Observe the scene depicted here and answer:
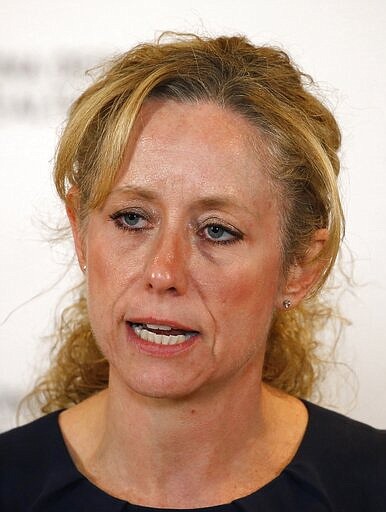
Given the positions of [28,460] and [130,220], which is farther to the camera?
[28,460]

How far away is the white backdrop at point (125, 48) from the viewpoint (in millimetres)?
2174

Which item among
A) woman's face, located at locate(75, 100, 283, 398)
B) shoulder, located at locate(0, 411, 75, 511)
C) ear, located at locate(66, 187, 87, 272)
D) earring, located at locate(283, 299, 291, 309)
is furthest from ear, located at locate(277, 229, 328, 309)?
shoulder, located at locate(0, 411, 75, 511)

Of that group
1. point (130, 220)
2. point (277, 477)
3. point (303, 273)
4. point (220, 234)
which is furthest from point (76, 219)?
point (277, 477)

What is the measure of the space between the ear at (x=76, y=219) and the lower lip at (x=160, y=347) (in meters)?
0.22

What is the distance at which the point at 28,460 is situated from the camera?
70.4 inches

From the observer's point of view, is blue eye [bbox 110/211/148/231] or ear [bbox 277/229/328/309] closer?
blue eye [bbox 110/211/148/231]

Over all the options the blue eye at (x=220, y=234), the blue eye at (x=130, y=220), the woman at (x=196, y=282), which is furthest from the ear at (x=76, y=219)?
the blue eye at (x=220, y=234)

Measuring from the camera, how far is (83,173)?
5.61 feet

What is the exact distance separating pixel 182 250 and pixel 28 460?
0.51 meters

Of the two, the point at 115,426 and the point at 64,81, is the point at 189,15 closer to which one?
the point at 64,81

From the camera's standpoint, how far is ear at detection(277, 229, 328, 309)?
174cm

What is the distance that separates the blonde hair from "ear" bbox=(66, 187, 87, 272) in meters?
0.02

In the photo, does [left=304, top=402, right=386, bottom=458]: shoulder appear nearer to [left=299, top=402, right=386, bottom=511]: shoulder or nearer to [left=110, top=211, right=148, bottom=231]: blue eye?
[left=299, top=402, right=386, bottom=511]: shoulder

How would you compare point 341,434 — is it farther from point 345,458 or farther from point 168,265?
point 168,265
